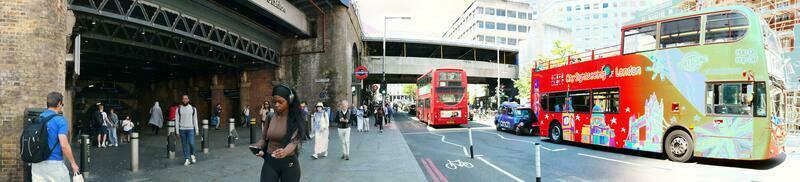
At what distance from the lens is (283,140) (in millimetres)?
3750

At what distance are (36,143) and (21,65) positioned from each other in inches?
162

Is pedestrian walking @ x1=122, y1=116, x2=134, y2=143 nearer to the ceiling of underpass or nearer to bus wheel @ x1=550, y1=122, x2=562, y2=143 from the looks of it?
the ceiling of underpass

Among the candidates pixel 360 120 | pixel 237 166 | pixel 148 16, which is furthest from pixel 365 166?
pixel 360 120

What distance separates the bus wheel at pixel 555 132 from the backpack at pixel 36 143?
1338cm

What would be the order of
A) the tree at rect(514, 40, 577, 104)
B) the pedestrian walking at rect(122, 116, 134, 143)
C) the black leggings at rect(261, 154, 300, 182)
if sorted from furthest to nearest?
the tree at rect(514, 40, 577, 104)
the pedestrian walking at rect(122, 116, 134, 143)
the black leggings at rect(261, 154, 300, 182)

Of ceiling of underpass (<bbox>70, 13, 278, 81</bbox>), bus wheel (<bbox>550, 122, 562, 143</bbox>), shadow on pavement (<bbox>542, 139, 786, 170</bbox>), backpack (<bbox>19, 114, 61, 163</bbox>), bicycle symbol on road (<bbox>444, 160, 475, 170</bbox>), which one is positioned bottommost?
shadow on pavement (<bbox>542, 139, 786, 170</bbox>)

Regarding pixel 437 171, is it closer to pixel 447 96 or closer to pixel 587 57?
pixel 587 57

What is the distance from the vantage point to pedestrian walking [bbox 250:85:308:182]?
3684 mm

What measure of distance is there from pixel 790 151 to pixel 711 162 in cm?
401

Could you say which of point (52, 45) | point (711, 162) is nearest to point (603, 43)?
point (711, 162)

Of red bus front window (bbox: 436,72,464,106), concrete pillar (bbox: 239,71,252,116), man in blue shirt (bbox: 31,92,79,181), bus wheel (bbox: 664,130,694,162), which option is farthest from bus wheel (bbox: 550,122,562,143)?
concrete pillar (bbox: 239,71,252,116)

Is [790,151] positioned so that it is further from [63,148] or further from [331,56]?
[331,56]

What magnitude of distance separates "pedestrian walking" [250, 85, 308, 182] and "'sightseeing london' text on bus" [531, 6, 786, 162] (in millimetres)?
9456

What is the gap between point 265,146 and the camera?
386cm
